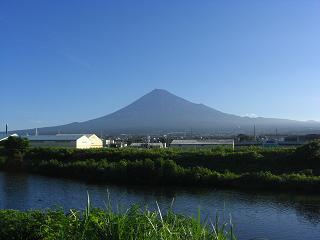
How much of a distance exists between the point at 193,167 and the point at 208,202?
242 inches

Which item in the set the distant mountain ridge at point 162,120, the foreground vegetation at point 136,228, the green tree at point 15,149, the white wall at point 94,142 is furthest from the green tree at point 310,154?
the distant mountain ridge at point 162,120

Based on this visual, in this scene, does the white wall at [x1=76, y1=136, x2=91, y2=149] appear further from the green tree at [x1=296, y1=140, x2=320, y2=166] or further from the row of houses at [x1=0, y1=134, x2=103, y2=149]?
the green tree at [x1=296, y1=140, x2=320, y2=166]

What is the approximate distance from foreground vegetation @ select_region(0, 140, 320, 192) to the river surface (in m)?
1.33

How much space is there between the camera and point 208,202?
48.0ft

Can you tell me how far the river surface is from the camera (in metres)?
11.1

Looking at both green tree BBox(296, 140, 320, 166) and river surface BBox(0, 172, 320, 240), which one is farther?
green tree BBox(296, 140, 320, 166)

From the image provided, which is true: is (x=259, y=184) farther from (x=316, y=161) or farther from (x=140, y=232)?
(x=140, y=232)

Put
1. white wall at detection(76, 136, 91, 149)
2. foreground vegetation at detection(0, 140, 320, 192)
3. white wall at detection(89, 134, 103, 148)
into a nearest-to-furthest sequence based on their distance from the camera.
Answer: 1. foreground vegetation at detection(0, 140, 320, 192)
2. white wall at detection(76, 136, 91, 149)
3. white wall at detection(89, 134, 103, 148)

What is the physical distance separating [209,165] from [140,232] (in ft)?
64.4

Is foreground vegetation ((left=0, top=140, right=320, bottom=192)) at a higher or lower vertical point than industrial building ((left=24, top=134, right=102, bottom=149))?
lower

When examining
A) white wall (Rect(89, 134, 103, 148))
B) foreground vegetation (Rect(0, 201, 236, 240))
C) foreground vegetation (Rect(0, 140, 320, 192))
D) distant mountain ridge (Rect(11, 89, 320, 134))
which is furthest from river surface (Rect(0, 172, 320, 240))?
distant mountain ridge (Rect(11, 89, 320, 134))

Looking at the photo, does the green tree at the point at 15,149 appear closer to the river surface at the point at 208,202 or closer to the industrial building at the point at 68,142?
the industrial building at the point at 68,142

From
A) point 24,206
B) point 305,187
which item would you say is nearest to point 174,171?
point 305,187

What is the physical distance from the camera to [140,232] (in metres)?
2.71
